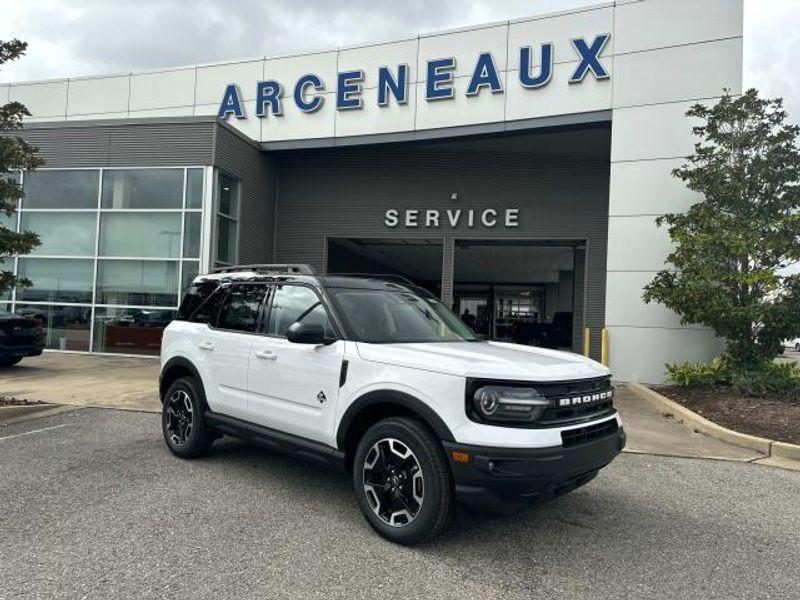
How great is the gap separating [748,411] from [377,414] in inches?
270

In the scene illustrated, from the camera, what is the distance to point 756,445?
23.0 feet

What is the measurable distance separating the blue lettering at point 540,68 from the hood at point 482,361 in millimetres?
11190

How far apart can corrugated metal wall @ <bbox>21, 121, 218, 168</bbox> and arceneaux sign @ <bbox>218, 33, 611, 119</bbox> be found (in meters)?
2.65

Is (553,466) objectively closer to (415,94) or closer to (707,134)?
(707,134)

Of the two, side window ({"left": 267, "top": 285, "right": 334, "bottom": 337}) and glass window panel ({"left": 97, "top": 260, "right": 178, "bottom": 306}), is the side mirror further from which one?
glass window panel ({"left": 97, "top": 260, "right": 178, "bottom": 306})

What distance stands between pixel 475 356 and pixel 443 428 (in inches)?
23.7

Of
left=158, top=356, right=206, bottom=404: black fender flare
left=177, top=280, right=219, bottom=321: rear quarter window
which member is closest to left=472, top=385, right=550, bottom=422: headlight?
left=158, top=356, right=206, bottom=404: black fender flare

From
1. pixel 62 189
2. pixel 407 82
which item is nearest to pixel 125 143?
pixel 62 189

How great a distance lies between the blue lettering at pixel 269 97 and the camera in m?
16.6

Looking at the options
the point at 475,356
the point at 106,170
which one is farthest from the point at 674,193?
the point at 106,170

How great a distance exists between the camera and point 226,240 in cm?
1563

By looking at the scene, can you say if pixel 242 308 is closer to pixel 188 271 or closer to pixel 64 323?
pixel 188 271

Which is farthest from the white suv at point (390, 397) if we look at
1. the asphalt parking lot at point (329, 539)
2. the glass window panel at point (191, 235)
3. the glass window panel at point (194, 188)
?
the glass window panel at point (194, 188)

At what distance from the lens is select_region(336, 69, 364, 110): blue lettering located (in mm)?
15812
